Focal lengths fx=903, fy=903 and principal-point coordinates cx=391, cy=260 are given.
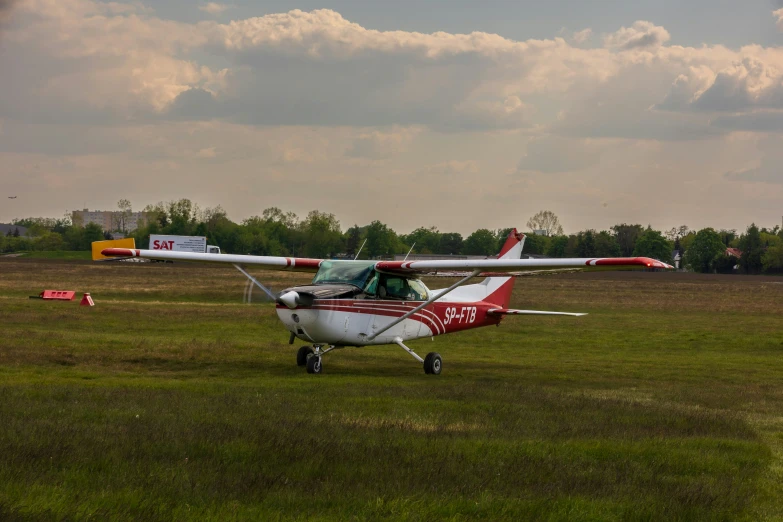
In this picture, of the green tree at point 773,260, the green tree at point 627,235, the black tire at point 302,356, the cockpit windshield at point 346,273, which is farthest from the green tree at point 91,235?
the cockpit windshield at point 346,273

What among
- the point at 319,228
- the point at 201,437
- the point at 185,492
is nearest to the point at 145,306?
the point at 201,437

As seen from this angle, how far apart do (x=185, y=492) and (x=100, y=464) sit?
113 cm

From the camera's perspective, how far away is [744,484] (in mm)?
8398

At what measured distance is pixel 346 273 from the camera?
735 inches

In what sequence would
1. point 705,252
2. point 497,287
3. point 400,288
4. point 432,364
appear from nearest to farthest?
point 432,364
point 400,288
point 497,287
point 705,252

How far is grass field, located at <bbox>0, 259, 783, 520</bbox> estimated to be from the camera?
6.84 m

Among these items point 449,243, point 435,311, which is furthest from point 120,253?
point 449,243

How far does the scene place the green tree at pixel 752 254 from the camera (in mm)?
133750

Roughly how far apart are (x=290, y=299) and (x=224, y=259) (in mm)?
3672

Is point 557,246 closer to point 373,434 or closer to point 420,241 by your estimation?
point 420,241

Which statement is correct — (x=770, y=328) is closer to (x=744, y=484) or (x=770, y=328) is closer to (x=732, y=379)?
(x=732, y=379)

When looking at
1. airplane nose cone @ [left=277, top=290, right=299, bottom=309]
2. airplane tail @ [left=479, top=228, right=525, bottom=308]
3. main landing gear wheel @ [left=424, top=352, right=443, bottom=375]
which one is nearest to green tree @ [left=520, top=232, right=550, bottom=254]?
airplane tail @ [left=479, top=228, right=525, bottom=308]

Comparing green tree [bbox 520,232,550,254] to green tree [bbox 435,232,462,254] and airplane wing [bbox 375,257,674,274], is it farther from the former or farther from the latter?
airplane wing [bbox 375,257,674,274]

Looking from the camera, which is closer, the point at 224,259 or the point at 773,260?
the point at 224,259
